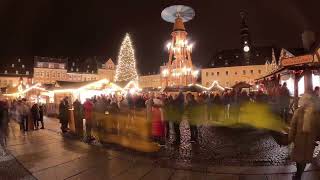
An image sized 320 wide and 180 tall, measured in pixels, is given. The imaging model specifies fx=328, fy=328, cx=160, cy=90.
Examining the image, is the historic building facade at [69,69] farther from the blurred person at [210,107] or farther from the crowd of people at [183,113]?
the crowd of people at [183,113]

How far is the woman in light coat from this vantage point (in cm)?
692

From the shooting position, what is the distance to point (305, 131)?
6.93m

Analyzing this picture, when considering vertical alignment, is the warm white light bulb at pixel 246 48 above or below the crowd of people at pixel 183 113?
above

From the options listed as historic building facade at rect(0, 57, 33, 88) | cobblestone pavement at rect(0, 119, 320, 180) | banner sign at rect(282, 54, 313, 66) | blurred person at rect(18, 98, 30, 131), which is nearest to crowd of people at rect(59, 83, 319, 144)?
cobblestone pavement at rect(0, 119, 320, 180)

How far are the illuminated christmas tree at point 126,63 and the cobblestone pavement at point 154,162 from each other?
30.5 meters

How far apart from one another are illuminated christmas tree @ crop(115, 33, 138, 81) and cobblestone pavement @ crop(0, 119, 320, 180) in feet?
100

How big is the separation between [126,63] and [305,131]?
38595mm

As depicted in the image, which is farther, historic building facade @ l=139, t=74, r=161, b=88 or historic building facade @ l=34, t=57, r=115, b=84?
historic building facade @ l=139, t=74, r=161, b=88

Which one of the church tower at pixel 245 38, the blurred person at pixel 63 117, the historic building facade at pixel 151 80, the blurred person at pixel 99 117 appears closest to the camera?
the blurred person at pixel 99 117

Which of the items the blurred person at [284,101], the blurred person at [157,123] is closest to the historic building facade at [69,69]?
the blurred person at [284,101]

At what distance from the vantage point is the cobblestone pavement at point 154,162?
810 centimetres

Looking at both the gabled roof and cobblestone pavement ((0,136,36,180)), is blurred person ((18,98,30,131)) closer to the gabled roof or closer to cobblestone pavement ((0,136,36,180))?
cobblestone pavement ((0,136,36,180))

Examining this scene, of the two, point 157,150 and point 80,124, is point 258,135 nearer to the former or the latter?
point 157,150

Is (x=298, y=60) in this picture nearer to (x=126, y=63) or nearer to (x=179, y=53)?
(x=179, y=53)
